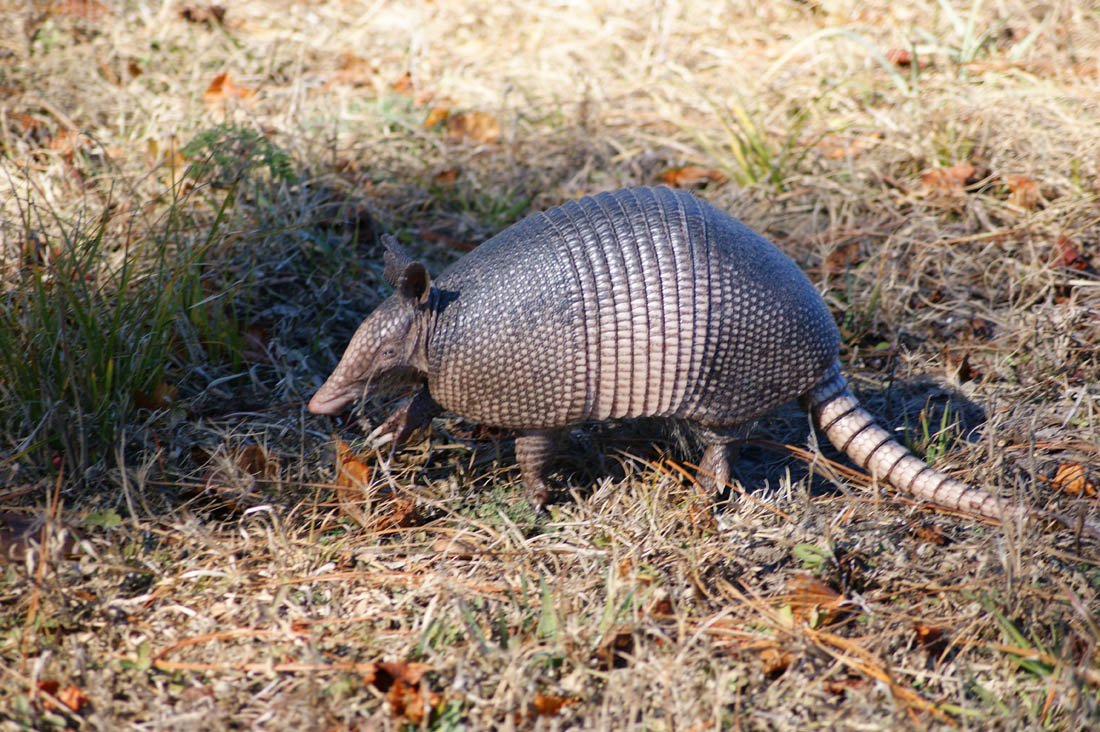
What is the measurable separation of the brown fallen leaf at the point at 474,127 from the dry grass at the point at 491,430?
0.10 feet

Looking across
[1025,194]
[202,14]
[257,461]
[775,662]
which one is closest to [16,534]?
[257,461]

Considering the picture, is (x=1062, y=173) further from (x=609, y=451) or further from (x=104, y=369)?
(x=104, y=369)

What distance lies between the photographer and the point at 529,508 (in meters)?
4.43

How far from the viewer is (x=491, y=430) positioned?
16.2ft

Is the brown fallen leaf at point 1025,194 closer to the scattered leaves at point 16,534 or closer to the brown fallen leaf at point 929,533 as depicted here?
the brown fallen leaf at point 929,533

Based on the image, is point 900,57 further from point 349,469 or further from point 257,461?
point 257,461

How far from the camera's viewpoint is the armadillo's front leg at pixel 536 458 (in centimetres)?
434

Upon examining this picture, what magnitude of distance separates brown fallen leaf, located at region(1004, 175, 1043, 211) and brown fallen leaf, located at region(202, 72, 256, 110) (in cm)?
504

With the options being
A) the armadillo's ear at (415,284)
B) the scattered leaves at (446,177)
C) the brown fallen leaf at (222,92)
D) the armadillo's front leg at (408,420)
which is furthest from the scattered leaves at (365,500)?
the brown fallen leaf at (222,92)

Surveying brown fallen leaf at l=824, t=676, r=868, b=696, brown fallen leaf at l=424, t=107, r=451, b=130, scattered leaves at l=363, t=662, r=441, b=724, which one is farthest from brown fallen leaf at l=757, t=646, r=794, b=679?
brown fallen leaf at l=424, t=107, r=451, b=130

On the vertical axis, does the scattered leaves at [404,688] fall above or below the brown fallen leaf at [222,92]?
below

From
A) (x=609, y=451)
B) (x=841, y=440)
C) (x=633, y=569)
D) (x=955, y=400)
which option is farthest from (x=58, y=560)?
(x=955, y=400)

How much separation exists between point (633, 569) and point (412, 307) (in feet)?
4.74

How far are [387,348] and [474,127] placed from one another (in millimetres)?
3018
